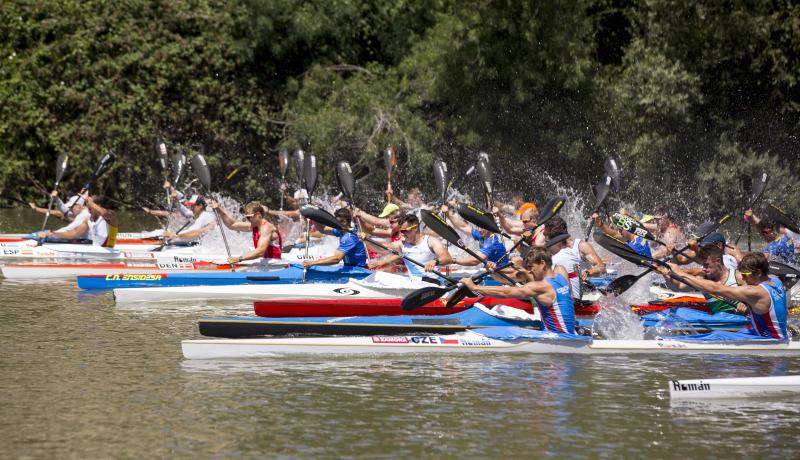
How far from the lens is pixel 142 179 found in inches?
1270

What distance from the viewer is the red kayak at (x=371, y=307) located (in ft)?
44.7

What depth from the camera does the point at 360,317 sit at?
12.8m

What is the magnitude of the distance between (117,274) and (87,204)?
3.84 meters

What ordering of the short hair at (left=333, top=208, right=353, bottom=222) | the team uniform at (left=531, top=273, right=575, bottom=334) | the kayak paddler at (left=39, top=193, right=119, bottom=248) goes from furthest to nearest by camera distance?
1. the kayak paddler at (left=39, top=193, right=119, bottom=248)
2. the short hair at (left=333, top=208, right=353, bottom=222)
3. the team uniform at (left=531, top=273, right=575, bottom=334)

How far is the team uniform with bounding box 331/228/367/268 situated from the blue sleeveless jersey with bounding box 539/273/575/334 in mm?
4355

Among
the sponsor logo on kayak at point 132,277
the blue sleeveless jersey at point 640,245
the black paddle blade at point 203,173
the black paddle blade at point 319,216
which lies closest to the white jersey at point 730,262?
the blue sleeveless jersey at point 640,245

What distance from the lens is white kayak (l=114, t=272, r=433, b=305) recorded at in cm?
1552

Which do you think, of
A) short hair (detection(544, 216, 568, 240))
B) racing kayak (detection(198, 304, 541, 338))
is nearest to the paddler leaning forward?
racing kayak (detection(198, 304, 541, 338))

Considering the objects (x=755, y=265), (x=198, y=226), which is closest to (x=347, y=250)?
(x=198, y=226)

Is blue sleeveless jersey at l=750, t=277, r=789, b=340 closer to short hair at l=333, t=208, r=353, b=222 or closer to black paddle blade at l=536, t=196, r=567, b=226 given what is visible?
black paddle blade at l=536, t=196, r=567, b=226

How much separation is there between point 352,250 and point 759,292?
6.00 metres

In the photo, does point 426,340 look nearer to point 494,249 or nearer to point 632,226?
point 632,226

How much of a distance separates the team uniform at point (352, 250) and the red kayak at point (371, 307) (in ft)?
5.74

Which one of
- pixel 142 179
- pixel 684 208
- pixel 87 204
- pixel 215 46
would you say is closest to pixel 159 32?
pixel 215 46
